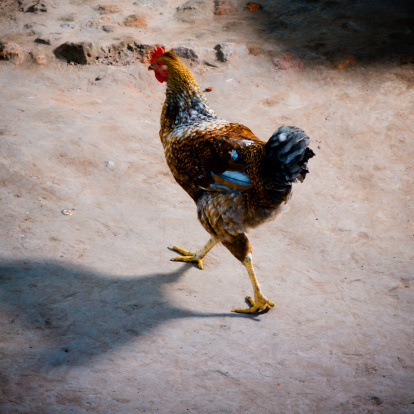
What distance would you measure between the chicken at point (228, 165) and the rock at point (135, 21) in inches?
183

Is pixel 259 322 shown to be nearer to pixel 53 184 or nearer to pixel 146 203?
pixel 146 203

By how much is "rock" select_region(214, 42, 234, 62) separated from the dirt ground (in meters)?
0.06

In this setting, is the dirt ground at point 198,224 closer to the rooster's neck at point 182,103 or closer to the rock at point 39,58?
the rock at point 39,58

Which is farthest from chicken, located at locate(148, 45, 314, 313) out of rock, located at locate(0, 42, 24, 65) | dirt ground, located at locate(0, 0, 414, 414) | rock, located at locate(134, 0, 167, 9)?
rock, located at locate(134, 0, 167, 9)

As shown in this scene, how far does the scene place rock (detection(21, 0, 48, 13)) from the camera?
326 inches

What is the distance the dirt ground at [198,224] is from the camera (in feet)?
9.03

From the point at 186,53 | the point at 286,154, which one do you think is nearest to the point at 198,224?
the point at 286,154

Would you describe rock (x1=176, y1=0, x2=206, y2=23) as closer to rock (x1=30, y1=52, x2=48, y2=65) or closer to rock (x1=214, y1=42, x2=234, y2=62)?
rock (x1=214, y1=42, x2=234, y2=62)

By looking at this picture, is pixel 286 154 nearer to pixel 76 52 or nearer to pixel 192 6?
pixel 76 52

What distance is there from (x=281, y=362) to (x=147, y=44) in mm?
6215

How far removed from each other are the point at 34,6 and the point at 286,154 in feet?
24.7

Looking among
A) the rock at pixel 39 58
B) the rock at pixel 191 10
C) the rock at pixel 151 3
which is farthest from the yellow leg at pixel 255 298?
the rock at pixel 151 3

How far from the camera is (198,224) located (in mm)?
4969

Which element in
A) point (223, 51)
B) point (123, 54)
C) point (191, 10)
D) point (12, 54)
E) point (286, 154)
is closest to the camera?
point (286, 154)
